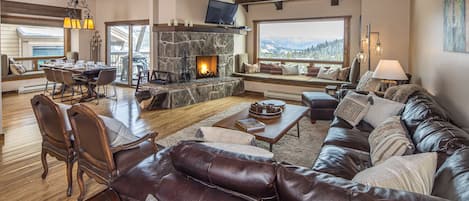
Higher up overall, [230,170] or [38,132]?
[230,170]

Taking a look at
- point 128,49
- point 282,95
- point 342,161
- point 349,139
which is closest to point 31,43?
point 128,49

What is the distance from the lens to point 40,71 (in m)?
8.49

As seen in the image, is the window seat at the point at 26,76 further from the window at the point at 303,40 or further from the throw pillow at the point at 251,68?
the window at the point at 303,40

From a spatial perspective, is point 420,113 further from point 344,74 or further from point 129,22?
point 129,22

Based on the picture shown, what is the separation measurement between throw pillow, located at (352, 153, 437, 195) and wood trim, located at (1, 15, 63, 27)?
9094 millimetres

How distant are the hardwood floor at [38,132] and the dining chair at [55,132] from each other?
0.33 m

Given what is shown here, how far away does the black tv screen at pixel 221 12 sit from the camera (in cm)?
752

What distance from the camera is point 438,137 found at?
1.97m

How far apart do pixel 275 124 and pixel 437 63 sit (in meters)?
2.21

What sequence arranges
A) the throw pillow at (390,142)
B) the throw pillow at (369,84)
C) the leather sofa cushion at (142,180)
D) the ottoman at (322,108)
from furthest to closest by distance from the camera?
the ottoman at (322,108), the throw pillow at (369,84), the throw pillow at (390,142), the leather sofa cushion at (142,180)

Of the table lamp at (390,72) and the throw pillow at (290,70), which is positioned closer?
the table lamp at (390,72)

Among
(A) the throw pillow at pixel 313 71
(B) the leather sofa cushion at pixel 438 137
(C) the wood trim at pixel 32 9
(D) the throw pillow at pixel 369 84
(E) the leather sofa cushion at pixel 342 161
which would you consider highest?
(C) the wood trim at pixel 32 9

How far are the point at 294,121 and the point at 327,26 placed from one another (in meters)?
5.00

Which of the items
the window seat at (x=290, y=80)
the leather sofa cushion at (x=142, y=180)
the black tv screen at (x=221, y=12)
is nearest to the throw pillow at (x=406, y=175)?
the leather sofa cushion at (x=142, y=180)
